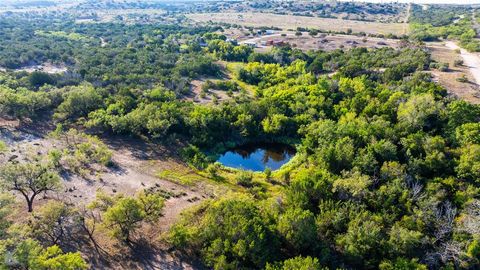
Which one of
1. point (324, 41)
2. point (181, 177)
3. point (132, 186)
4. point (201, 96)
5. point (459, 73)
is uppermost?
point (324, 41)

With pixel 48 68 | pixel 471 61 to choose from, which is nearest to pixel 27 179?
pixel 48 68

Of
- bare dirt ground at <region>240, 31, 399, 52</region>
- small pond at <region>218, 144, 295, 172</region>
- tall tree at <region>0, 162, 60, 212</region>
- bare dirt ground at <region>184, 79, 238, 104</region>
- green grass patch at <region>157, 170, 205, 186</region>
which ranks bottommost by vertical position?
small pond at <region>218, 144, 295, 172</region>

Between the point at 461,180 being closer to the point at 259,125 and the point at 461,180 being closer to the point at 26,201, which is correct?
the point at 259,125

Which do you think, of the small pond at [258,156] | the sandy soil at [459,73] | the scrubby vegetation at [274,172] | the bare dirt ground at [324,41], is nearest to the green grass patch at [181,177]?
the scrubby vegetation at [274,172]

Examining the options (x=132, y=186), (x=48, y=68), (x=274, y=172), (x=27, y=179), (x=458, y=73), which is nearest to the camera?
(x=27, y=179)

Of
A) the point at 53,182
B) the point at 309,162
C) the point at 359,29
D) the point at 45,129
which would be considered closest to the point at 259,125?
the point at 309,162

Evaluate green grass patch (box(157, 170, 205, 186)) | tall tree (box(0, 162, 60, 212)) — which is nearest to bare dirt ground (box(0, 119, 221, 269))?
green grass patch (box(157, 170, 205, 186))

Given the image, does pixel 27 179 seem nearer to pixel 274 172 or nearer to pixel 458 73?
pixel 274 172

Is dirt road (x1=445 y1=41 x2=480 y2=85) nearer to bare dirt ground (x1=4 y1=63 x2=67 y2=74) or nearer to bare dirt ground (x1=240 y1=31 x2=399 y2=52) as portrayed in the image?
bare dirt ground (x1=240 y1=31 x2=399 y2=52)
